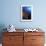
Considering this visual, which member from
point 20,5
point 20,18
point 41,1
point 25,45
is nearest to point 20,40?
point 25,45

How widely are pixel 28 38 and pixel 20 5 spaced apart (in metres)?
1.15

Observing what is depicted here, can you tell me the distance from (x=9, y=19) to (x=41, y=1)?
121cm

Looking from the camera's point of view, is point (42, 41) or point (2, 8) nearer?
point (42, 41)

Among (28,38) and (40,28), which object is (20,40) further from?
(40,28)

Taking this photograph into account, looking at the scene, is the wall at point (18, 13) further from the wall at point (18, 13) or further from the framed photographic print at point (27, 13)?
the framed photographic print at point (27, 13)

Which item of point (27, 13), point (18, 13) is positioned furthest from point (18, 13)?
point (27, 13)

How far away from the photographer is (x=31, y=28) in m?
4.24

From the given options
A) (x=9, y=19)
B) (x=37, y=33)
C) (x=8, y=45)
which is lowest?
(x=8, y=45)

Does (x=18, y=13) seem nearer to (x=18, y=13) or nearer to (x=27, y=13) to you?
(x=18, y=13)

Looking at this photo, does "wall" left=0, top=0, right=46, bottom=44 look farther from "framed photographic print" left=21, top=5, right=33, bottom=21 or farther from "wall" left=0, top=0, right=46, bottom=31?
"framed photographic print" left=21, top=5, right=33, bottom=21

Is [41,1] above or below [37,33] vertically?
above

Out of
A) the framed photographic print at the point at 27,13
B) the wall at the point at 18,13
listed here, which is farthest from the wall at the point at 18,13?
the framed photographic print at the point at 27,13

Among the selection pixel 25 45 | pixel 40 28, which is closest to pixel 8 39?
pixel 25 45

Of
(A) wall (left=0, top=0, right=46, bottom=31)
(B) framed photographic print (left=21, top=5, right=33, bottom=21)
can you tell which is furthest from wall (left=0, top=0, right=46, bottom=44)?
(B) framed photographic print (left=21, top=5, right=33, bottom=21)
